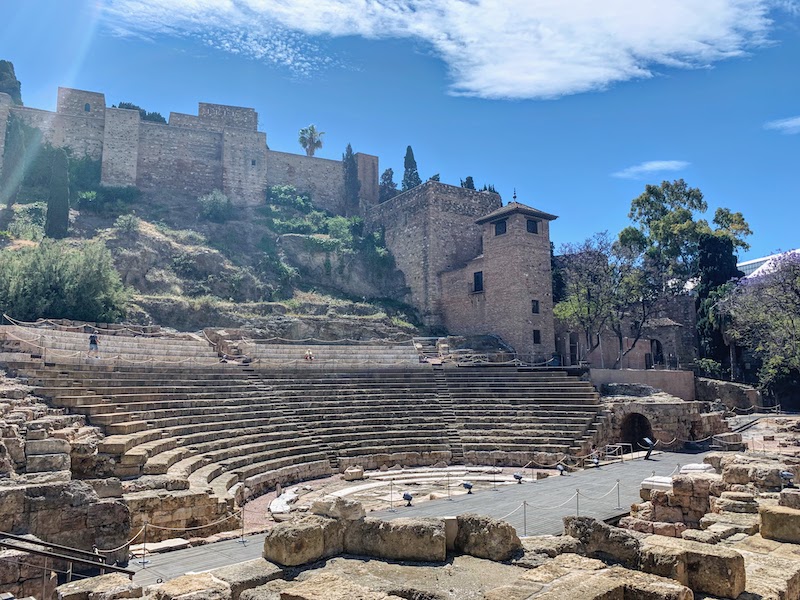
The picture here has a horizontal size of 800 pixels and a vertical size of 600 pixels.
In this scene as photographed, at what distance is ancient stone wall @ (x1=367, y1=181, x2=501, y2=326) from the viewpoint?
121 ft

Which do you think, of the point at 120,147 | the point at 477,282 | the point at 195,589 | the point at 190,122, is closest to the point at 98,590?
the point at 195,589

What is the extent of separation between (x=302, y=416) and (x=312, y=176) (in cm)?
3390

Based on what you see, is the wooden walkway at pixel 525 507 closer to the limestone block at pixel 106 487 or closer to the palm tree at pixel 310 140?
the limestone block at pixel 106 487

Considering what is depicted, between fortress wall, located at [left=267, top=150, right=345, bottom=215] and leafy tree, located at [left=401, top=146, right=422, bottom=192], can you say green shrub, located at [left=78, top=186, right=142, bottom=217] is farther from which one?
leafy tree, located at [left=401, top=146, right=422, bottom=192]

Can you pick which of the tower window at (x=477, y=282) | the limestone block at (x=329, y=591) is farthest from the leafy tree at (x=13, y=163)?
the limestone block at (x=329, y=591)

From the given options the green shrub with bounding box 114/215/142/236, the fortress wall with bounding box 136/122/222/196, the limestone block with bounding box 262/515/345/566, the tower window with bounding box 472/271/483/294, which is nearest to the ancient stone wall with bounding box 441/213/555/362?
the tower window with bounding box 472/271/483/294

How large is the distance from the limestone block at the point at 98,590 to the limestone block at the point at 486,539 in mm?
3333

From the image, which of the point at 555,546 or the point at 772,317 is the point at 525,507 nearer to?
the point at 555,546

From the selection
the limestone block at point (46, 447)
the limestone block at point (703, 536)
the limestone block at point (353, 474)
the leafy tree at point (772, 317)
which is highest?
the leafy tree at point (772, 317)

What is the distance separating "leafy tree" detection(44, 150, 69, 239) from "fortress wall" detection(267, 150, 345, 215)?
54.4ft

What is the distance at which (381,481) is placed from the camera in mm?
15297

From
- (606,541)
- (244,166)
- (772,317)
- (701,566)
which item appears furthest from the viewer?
(244,166)

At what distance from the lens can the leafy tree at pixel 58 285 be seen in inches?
862

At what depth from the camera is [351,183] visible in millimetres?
49031
